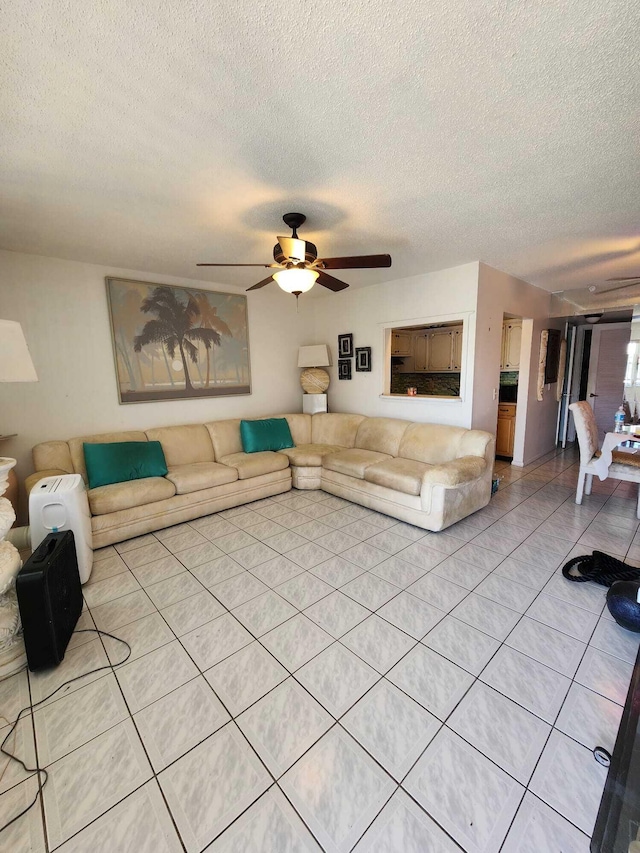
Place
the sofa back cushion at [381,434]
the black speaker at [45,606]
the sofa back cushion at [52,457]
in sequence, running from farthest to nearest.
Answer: the sofa back cushion at [381,434] < the sofa back cushion at [52,457] < the black speaker at [45,606]

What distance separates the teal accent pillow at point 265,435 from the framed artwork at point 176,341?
586 millimetres

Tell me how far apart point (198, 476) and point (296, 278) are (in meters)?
2.08

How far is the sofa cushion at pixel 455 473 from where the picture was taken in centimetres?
290

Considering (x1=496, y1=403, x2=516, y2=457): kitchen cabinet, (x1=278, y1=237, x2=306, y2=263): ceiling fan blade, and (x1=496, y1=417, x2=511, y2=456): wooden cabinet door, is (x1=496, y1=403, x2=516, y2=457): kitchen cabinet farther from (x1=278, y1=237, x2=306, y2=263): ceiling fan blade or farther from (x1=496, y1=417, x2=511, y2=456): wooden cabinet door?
(x1=278, y1=237, x2=306, y2=263): ceiling fan blade

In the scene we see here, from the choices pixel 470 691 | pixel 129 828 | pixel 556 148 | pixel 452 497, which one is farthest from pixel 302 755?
pixel 556 148

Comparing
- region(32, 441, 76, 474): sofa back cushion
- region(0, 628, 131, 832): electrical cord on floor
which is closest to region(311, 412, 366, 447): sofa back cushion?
region(32, 441, 76, 474): sofa back cushion

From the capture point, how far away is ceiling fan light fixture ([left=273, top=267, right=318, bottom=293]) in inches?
95.6

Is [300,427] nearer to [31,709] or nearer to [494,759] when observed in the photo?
[31,709]

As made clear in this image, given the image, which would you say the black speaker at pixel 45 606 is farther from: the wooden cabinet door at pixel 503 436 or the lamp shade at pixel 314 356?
the wooden cabinet door at pixel 503 436

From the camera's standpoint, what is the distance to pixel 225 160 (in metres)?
1.81

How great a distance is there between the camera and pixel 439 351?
246 inches

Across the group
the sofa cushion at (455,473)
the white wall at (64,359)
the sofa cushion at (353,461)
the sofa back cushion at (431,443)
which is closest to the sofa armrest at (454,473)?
the sofa cushion at (455,473)

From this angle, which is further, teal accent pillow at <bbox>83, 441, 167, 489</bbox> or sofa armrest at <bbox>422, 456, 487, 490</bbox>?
teal accent pillow at <bbox>83, 441, 167, 489</bbox>

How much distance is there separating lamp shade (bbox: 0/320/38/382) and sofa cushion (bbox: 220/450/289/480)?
82.3 inches
